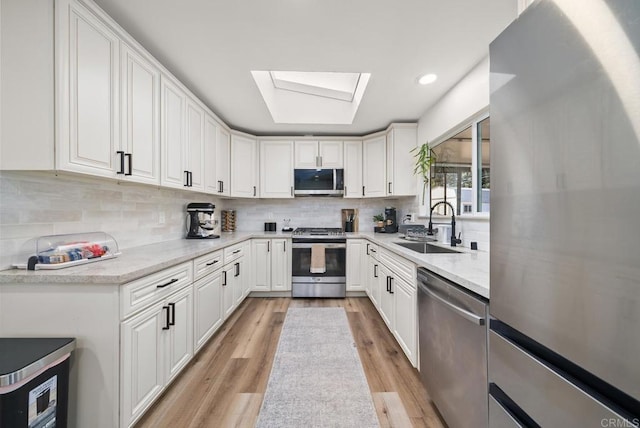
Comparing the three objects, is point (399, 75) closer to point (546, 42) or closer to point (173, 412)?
point (546, 42)

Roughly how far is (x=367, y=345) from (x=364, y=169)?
242 centimetres

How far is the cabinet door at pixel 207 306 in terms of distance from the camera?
2007 mm

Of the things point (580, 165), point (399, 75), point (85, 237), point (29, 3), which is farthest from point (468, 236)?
point (29, 3)

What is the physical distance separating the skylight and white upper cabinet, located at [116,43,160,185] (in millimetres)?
1304

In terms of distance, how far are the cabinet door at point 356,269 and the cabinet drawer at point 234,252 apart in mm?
1422

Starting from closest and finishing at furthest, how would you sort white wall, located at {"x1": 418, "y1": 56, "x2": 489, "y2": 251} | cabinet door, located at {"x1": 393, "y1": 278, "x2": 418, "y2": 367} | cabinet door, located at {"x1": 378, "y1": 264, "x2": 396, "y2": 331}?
1. cabinet door, located at {"x1": 393, "y1": 278, "x2": 418, "y2": 367}
2. white wall, located at {"x1": 418, "y1": 56, "x2": 489, "y2": 251}
3. cabinet door, located at {"x1": 378, "y1": 264, "x2": 396, "y2": 331}

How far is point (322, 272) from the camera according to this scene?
3.45 m

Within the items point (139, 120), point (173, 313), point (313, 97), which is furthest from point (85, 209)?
point (313, 97)

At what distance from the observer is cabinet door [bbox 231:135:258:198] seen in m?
3.58

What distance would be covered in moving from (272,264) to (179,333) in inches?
70.4

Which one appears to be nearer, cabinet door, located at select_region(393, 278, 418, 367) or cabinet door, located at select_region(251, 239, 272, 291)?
cabinet door, located at select_region(393, 278, 418, 367)

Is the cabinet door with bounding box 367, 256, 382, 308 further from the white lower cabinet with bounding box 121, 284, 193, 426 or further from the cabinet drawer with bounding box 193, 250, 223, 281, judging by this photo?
the white lower cabinet with bounding box 121, 284, 193, 426

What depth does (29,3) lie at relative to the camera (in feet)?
3.97

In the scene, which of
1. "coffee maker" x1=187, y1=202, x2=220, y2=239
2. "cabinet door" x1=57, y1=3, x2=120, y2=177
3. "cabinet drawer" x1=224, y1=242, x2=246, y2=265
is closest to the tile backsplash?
"coffee maker" x1=187, y1=202, x2=220, y2=239
